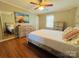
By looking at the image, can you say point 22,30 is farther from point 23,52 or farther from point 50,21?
point 50,21

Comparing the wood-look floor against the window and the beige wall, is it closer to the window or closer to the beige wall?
the beige wall

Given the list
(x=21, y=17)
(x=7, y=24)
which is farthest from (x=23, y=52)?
(x=21, y=17)

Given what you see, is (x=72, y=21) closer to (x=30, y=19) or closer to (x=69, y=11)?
(x=69, y=11)

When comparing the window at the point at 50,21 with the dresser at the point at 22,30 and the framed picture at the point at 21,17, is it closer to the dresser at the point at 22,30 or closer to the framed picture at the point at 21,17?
the framed picture at the point at 21,17

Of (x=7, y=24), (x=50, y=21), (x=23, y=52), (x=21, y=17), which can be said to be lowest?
(x=23, y=52)

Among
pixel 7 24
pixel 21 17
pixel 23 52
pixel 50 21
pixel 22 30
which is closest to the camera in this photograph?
pixel 23 52

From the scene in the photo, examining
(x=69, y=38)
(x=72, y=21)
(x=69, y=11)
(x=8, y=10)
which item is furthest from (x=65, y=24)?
(x=8, y=10)

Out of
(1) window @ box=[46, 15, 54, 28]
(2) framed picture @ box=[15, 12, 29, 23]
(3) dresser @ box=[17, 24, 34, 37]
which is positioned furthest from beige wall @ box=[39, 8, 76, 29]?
(3) dresser @ box=[17, 24, 34, 37]

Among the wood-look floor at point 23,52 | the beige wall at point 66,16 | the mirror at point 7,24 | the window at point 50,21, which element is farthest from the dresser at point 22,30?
the beige wall at point 66,16

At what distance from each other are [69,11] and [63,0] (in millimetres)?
1674

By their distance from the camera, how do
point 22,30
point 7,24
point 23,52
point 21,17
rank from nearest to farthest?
1. point 23,52
2. point 7,24
3. point 22,30
4. point 21,17

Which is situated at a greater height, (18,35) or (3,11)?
(3,11)

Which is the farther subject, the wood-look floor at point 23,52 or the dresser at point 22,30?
the dresser at point 22,30

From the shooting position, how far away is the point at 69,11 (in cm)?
499
